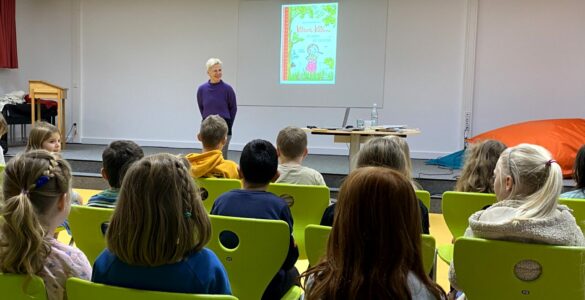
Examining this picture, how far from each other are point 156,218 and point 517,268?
3.38 ft

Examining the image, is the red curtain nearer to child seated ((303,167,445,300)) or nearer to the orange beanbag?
the orange beanbag

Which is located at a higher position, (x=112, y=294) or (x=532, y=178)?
(x=532, y=178)

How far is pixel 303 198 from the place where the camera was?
238 centimetres

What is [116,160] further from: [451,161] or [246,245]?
[451,161]

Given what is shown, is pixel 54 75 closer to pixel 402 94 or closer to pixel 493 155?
pixel 402 94

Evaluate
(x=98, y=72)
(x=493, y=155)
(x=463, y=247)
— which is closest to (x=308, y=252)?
(x=463, y=247)

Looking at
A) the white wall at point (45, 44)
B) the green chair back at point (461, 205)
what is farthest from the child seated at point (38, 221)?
the white wall at point (45, 44)

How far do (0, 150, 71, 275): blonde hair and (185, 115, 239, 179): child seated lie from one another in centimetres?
118

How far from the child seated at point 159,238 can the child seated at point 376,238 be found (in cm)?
32

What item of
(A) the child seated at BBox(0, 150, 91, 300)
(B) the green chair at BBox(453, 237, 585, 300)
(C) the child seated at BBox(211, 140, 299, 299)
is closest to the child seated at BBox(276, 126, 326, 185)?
(C) the child seated at BBox(211, 140, 299, 299)

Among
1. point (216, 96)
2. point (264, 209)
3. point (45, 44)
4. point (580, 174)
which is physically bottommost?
point (264, 209)

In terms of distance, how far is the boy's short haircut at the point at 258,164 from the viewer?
6.76ft

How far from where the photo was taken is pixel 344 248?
1.07 metres

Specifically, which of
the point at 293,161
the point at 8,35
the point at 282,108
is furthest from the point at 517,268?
the point at 8,35
